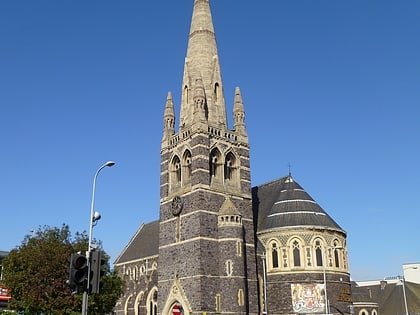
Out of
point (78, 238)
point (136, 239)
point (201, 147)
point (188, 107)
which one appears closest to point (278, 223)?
point (201, 147)

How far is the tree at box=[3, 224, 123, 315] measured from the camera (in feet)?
105

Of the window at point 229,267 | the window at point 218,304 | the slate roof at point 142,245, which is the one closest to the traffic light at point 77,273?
the window at point 218,304

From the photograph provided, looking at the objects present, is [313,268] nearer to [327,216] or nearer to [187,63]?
[327,216]

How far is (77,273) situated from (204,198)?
26.5 m

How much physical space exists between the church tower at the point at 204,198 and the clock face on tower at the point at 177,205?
0.31 feet

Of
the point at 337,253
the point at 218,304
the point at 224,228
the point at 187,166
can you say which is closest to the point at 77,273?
the point at 218,304

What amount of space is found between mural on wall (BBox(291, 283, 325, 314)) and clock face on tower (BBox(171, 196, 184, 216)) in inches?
480

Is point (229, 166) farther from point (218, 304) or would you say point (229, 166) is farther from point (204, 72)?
point (218, 304)

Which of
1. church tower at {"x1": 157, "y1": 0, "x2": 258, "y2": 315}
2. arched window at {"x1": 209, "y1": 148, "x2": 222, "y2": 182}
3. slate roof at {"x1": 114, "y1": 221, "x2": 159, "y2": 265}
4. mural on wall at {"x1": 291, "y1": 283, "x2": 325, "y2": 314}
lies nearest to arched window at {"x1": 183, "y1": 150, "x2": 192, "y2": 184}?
church tower at {"x1": 157, "y1": 0, "x2": 258, "y2": 315}

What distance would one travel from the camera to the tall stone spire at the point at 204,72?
149ft

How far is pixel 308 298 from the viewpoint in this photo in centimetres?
4012

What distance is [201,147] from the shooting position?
4172cm

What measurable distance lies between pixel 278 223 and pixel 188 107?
14.5 metres

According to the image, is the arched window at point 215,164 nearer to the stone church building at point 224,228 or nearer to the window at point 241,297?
the stone church building at point 224,228
